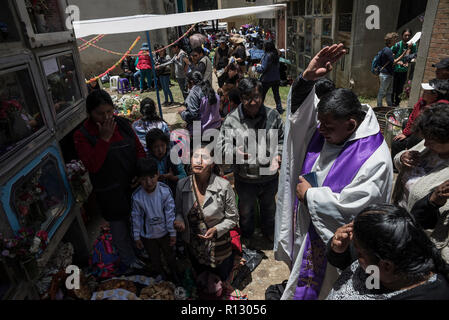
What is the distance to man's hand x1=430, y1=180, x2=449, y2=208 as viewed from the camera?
6.13ft

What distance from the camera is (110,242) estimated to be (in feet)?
11.1

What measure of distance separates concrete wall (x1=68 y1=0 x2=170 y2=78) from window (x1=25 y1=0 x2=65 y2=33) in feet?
37.5

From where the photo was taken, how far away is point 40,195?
8.58 feet

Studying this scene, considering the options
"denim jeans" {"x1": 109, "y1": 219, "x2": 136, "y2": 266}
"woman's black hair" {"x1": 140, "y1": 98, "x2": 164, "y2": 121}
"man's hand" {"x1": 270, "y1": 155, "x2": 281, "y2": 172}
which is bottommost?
"denim jeans" {"x1": 109, "y1": 219, "x2": 136, "y2": 266}

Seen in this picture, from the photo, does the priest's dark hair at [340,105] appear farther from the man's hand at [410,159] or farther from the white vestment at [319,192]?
the man's hand at [410,159]

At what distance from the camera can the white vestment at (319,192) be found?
1.87 metres

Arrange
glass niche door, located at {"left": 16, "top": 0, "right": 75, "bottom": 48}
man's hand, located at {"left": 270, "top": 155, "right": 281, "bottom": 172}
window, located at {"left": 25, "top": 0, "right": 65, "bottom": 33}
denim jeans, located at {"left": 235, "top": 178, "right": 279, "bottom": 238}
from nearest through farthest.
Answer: glass niche door, located at {"left": 16, "top": 0, "right": 75, "bottom": 48} → window, located at {"left": 25, "top": 0, "right": 65, "bottom": 33} → man's hand, located at {"left": 270, "top": 155, "right": 281, "bottom": 172} → denim jeans, located at {"left": 235, "top": 178, "right": 279, "bottom": 238}

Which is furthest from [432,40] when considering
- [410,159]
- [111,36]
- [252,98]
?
[111,36]

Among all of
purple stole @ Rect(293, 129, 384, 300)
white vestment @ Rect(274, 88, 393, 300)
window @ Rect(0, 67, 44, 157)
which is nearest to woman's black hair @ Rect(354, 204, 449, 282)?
white vestment @ Rect(274, 88, 393, 300)

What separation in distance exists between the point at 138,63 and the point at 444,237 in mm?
11198

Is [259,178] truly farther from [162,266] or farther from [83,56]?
[83,56]

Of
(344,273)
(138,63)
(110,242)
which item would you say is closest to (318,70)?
(344,273)

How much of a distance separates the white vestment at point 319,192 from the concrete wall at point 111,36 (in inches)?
530

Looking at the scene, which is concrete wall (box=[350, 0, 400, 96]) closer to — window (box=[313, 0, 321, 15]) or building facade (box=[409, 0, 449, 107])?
window (box=[313, 0, 321, 15])
